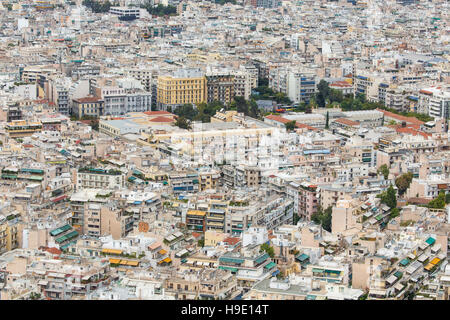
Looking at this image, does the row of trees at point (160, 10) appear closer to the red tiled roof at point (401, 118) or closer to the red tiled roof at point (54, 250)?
the red tiled roof at point (401, 118)

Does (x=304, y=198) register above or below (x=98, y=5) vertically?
below

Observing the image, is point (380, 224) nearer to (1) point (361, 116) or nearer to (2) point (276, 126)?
(2) point (276, 126)

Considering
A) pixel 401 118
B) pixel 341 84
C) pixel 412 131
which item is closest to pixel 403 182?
pixel 412 131

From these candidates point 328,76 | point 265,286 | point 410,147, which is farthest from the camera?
point 328,76

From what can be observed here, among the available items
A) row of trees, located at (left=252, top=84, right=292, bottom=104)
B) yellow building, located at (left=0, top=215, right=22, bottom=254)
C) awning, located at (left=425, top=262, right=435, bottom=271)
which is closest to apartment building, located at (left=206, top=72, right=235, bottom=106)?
row of trees, located at (left=252, top=84, right=292, bottom=104)

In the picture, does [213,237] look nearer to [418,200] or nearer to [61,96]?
[418,200]

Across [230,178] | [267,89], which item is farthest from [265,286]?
[267,89]
